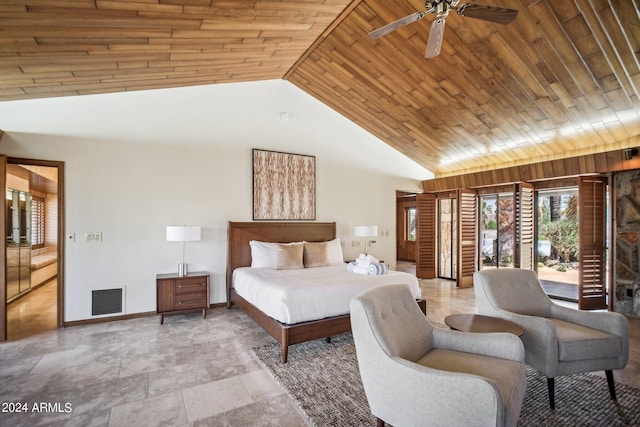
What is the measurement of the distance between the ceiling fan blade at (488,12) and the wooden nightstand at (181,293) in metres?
4.25

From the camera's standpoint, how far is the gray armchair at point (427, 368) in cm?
149

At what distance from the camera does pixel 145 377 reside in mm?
2709

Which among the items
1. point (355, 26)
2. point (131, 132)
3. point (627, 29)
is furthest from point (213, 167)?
point (627, 29)

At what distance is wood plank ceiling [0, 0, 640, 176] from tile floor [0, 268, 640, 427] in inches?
108

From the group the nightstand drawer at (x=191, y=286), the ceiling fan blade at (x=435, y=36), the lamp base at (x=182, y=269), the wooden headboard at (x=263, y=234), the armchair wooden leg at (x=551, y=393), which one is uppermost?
the ceiling fan blade at (x=435, y=36)

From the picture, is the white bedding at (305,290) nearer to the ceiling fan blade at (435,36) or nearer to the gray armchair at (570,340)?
the gray armchair at (570,340)

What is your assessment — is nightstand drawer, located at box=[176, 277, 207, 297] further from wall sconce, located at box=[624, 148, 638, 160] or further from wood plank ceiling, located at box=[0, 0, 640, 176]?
wall sconce, located at box=[624, 148, 638, 160]

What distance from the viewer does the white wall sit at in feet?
13.3

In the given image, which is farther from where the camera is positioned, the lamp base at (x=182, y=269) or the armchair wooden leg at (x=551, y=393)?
the lamp base at (x=182, y=269)

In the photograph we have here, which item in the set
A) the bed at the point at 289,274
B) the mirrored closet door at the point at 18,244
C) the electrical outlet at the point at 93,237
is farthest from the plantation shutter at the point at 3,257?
the bed at the point at 289,274

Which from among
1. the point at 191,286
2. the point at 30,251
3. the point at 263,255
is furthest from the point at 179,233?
the point at 30,251

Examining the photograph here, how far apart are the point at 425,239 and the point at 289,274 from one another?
434cm

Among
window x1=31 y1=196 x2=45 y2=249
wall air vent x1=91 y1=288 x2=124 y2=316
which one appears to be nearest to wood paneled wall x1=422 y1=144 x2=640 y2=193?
wall air vent x1=91 y1=288 x2=124 y2=316

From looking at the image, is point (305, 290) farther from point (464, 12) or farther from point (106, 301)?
point (106, 301)
